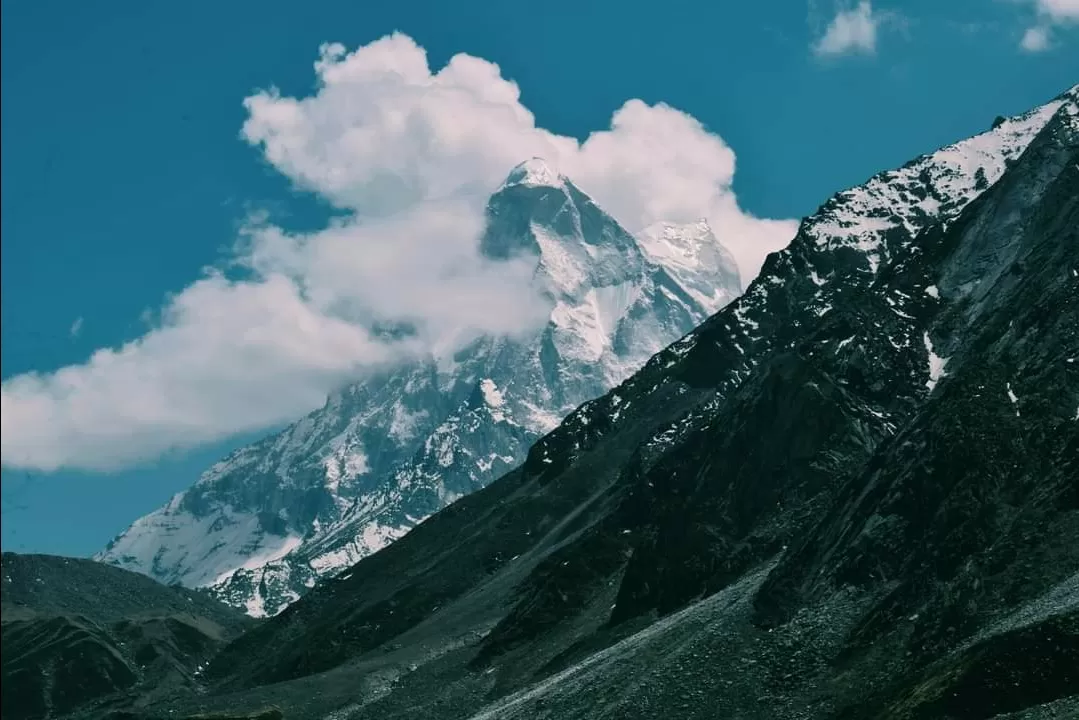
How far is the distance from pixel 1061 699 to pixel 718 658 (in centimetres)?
4356

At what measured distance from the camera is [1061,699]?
107 metres

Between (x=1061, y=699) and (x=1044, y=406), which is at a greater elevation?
(x=1044, y=406)

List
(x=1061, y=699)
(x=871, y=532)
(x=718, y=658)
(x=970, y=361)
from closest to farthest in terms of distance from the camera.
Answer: (x=1061, y=699)
(x=718, y=658)
(x=871, y=532)
(x=970, y=361)

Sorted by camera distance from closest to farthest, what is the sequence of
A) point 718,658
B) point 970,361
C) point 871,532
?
point 718,658
point 871,532
point 970,361

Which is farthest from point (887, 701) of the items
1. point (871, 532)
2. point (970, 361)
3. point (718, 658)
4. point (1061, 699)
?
point (970, 361)

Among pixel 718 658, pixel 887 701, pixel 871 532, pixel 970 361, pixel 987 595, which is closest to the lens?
pixel 887 701

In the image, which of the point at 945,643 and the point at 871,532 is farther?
the point at 871,532

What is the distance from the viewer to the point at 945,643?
126875 millimetres

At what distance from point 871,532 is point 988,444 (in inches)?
644

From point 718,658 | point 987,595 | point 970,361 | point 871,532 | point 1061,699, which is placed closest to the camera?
point 1061,699

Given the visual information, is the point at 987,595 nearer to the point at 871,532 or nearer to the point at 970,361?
the point at 871,532

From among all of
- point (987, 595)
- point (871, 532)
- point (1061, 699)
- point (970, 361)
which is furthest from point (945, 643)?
point (970, 361)

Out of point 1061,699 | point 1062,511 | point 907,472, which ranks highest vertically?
point 907,472

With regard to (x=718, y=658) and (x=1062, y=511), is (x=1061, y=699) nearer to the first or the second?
(x=1062, y=511)
